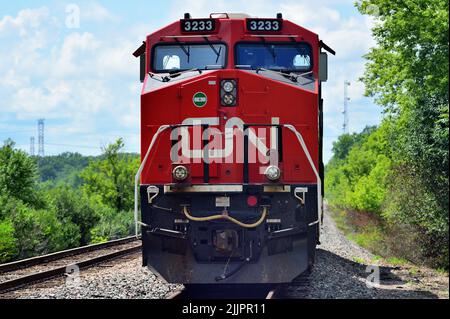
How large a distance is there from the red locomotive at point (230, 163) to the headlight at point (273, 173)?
0.02 meters

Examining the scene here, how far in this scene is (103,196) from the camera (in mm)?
52938

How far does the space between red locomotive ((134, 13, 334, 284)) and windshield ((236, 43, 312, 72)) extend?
3 centimetres

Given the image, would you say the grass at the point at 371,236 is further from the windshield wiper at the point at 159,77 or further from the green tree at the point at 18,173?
the green tree at the point at 18,173

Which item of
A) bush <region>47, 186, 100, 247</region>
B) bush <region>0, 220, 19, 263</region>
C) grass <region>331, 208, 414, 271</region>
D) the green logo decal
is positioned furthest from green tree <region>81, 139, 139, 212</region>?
the green logo decal

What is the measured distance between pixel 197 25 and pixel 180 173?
8.24ft

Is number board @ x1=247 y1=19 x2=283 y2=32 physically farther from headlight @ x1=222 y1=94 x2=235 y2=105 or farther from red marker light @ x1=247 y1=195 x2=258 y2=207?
red marker light @ x1=247 y1=195 x2=258 y2=207

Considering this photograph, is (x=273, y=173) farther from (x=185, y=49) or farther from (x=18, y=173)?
(x=18, y=173)

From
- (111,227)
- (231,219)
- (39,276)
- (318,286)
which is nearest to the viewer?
(231,219)

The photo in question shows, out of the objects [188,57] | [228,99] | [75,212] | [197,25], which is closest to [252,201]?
[228,99]

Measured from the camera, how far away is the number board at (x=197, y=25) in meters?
11.0

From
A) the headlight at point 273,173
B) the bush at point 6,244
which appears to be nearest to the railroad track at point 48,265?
the bush at point 6,244

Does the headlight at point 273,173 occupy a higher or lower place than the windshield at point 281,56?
lower

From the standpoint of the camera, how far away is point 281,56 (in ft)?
36.4

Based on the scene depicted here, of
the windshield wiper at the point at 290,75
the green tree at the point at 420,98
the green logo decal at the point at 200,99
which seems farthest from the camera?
the green tree at the point at 420,98
